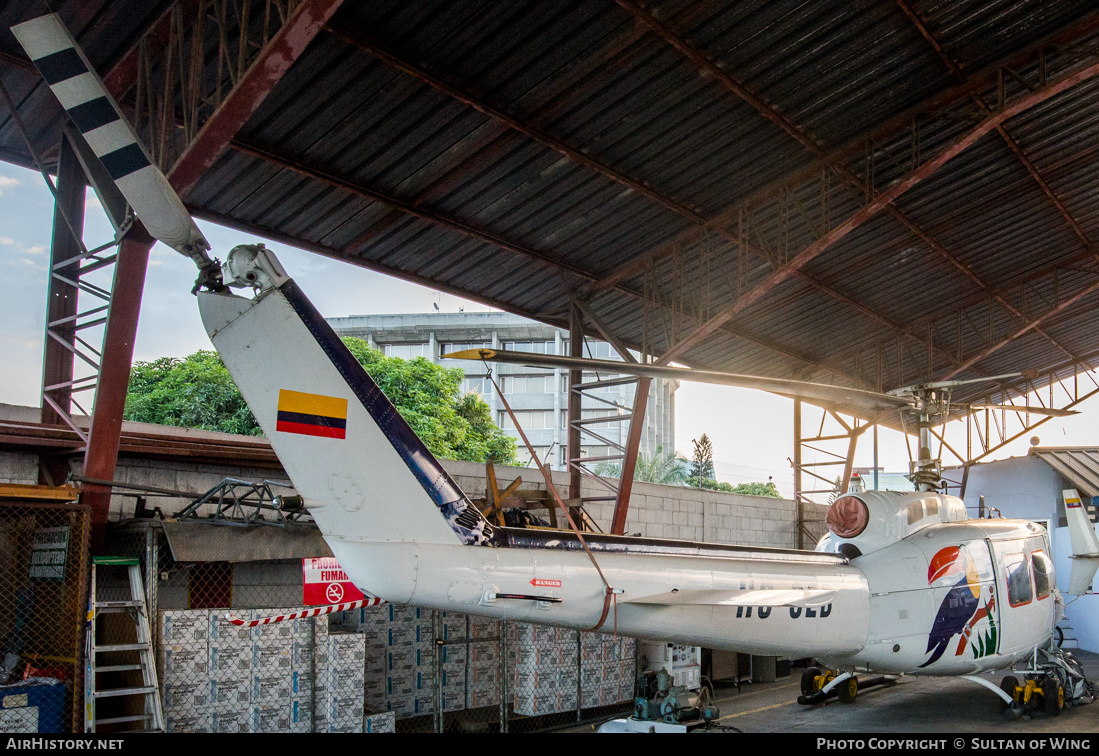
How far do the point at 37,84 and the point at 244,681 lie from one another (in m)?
6.33

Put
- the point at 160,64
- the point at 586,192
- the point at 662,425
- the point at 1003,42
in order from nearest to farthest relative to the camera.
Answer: the point at 160,64
the point at 1003,42
the point at 586,192
the point at 662,425

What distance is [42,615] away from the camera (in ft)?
25.7

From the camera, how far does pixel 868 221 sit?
15.2 metres

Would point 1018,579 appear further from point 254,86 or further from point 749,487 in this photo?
point 749,487

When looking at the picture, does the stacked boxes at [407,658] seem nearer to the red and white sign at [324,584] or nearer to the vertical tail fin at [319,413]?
the red and white sign at [324,584]

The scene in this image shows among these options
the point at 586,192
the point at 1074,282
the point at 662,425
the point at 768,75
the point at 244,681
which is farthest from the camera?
the point at 662,425

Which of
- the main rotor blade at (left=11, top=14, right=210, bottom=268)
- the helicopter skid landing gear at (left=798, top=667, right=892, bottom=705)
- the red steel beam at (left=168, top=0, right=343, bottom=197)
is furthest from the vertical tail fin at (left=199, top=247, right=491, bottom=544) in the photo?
the helicopter skid landing gear at (left=798, top=667, right=892, bottom=705)

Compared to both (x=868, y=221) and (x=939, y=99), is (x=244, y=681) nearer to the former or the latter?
(x=939, y=99)

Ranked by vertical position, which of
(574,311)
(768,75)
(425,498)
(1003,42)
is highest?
(1003,42)

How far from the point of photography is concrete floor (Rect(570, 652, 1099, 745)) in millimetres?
9961

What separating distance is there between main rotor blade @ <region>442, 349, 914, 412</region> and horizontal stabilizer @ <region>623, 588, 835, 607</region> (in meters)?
1.77

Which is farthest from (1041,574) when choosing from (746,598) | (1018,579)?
(746,598)

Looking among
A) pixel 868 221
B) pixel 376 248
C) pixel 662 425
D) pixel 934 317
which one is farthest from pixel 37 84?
pixel 662 425

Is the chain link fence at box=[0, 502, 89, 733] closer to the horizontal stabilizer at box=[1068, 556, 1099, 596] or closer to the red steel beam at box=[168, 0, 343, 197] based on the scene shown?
the red steel beam at box=[168, 0, 343, 197]
